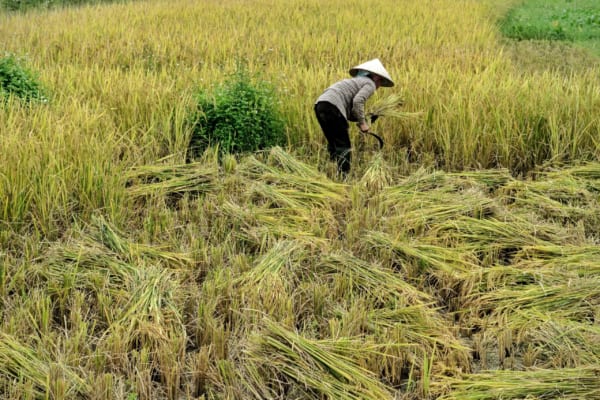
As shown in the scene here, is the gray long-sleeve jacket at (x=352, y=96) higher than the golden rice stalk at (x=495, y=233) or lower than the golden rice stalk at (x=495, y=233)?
higher

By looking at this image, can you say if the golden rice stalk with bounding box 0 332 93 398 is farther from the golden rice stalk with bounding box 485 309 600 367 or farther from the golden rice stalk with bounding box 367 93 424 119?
the golden rice stalk with bounding box 367 93 424 119

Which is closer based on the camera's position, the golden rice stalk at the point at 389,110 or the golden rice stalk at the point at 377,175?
the golden rice stalk at the point at 377,175

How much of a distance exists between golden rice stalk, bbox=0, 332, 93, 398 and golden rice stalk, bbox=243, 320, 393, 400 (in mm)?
583

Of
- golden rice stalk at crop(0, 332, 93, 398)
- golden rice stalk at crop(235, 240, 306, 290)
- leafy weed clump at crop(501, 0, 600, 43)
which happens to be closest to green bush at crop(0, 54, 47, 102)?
golden rice stalk at crop(235, 240, 306, 290)

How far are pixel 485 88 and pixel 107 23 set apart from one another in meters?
5.86

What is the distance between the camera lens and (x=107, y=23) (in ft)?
28.1

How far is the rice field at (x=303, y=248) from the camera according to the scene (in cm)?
224

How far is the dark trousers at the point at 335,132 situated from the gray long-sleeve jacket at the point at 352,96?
0.13 ft

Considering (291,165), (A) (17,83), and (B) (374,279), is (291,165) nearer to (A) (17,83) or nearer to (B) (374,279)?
(B) (374,279)

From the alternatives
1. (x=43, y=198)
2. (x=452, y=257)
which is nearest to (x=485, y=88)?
(x=452, y=257)

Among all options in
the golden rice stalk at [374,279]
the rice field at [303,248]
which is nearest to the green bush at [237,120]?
the rice field at [303,248]

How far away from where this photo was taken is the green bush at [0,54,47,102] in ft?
14.9

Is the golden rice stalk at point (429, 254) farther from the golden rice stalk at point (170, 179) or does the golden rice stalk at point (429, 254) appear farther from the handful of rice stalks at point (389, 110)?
the handful of rice stalks at point (389, 110)

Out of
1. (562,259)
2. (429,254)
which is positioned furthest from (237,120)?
(562,259)
